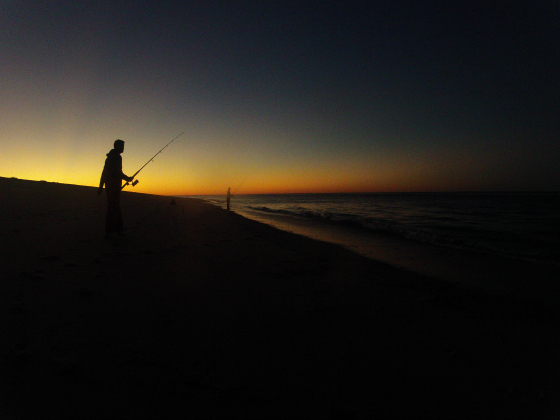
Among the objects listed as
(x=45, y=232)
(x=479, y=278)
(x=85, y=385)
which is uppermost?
(x=45, y=232)

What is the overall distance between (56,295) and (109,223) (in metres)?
4.34

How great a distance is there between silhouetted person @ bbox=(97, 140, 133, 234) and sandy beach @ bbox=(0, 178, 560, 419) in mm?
2062

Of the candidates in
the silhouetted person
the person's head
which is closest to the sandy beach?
the silhouetted person

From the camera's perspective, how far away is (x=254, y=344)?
105 inches

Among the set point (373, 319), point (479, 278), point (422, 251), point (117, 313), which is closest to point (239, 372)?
point (117, 313)

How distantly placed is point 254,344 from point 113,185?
6511 millimetres

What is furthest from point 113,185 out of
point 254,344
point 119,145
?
point 254,344

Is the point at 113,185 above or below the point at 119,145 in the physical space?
below

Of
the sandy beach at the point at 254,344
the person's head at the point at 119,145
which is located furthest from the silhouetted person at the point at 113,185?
the sandy beach at the point at 254,344

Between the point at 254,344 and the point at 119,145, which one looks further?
the point at 119,145

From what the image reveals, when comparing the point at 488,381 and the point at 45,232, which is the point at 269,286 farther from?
the point at 45,232

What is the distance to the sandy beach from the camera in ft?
6.35

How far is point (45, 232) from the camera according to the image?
6.55m

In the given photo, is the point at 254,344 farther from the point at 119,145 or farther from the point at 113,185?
the point at 119,145
